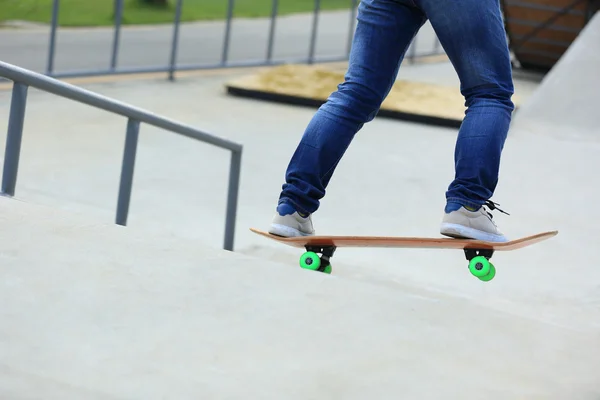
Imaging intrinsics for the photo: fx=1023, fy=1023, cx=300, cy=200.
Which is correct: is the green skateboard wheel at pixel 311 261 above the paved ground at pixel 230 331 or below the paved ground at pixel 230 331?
below

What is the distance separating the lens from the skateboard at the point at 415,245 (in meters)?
3.44

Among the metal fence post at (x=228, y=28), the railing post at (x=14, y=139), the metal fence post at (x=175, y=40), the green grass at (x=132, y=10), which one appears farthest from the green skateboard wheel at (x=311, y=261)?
the metal fence post at (x=228, y=28)

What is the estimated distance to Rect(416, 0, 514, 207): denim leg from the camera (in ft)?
10.6

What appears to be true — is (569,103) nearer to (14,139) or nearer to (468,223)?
(14,139)

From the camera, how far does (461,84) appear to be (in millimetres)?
3459

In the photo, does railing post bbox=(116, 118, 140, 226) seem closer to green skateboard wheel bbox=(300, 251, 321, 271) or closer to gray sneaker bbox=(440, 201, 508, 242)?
green skateboard wheel bbox=(300, 251, 321, 271)

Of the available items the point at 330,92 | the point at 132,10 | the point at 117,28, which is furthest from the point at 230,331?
the point at 132,10

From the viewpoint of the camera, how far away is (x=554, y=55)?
54.4ft

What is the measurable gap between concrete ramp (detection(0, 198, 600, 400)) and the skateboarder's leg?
1.19ft

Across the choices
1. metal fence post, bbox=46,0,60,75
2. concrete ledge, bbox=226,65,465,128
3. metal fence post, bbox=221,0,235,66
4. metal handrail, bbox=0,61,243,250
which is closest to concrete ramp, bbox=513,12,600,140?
concrete ledge, bbox=226,65,465,128

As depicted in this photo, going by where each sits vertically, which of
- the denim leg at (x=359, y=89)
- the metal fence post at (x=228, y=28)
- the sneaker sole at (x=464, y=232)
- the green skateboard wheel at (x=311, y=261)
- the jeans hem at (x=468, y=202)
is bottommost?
the metal fence post at (x=228, y=28)

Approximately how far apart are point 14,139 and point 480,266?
2437 mm

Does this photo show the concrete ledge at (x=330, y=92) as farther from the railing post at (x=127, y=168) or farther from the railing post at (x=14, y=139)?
the railing post at (x=14, y=139)

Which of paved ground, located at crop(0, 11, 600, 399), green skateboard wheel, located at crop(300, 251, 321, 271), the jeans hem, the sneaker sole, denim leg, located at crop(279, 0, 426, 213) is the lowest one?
green skateboard wheel, located at crop(300, 251, 321, 271)
